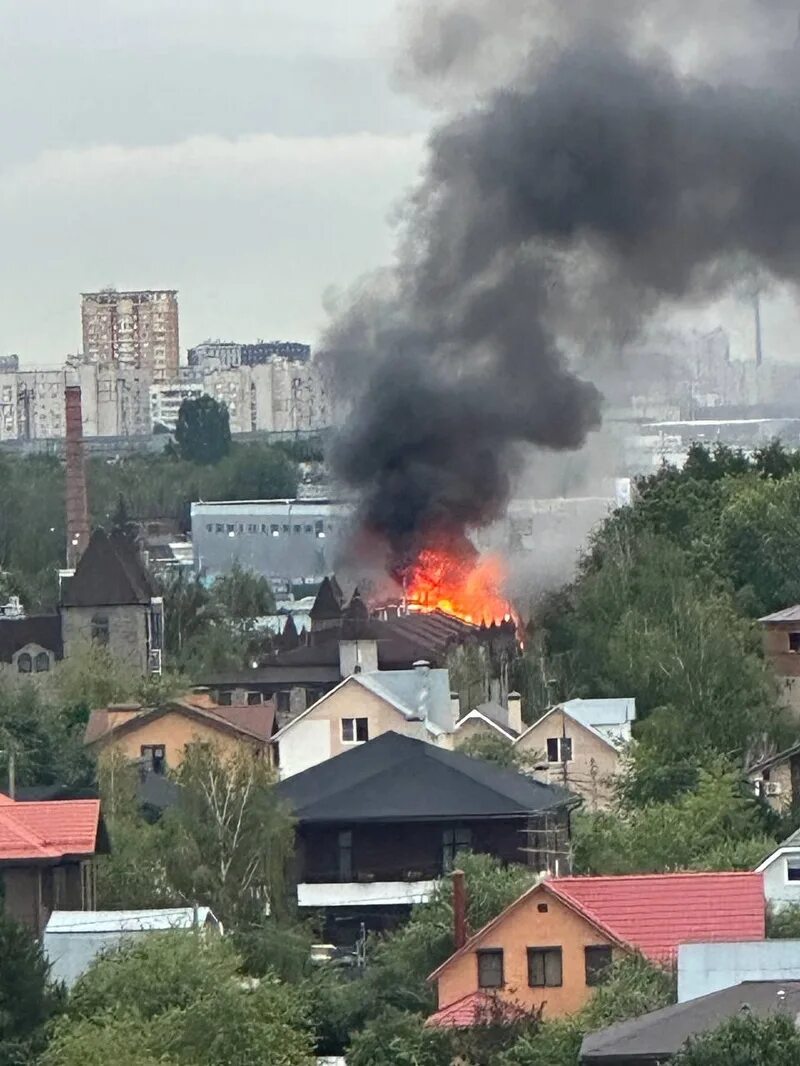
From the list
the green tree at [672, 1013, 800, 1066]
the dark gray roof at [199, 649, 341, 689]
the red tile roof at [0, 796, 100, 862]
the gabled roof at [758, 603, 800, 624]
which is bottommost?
the green tree at [672, 1013, 800, 1066]

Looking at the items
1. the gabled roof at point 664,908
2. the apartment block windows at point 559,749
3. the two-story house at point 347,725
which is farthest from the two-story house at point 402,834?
the gabled roof at point 664,908

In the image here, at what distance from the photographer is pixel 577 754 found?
5347 centimetres

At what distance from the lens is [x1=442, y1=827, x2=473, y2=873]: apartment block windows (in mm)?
44438

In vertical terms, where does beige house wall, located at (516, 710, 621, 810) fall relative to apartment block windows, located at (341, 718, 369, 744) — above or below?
below

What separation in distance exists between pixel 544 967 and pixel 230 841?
27.6 feet

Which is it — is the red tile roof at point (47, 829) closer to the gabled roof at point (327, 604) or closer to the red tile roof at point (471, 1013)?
the red tile roof at point (471, 1013)

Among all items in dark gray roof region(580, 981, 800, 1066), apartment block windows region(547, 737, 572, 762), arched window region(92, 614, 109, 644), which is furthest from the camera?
arched window region(92, 614, 109, 644)

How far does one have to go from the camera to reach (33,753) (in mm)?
51562

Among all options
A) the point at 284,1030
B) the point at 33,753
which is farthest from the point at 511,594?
the point at 284,1030

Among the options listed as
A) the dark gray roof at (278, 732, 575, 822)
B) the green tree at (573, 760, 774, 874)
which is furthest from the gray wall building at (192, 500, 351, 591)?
the green tree at (573, 760, 774, 874)

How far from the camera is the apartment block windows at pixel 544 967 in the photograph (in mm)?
32688

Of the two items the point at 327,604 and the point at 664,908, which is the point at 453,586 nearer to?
the point at 327,604

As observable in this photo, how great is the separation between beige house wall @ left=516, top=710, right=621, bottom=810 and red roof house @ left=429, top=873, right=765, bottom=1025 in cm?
1909

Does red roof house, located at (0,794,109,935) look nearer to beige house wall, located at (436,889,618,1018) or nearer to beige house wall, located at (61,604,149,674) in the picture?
beige house wall, located at (436,889,618,1018)
